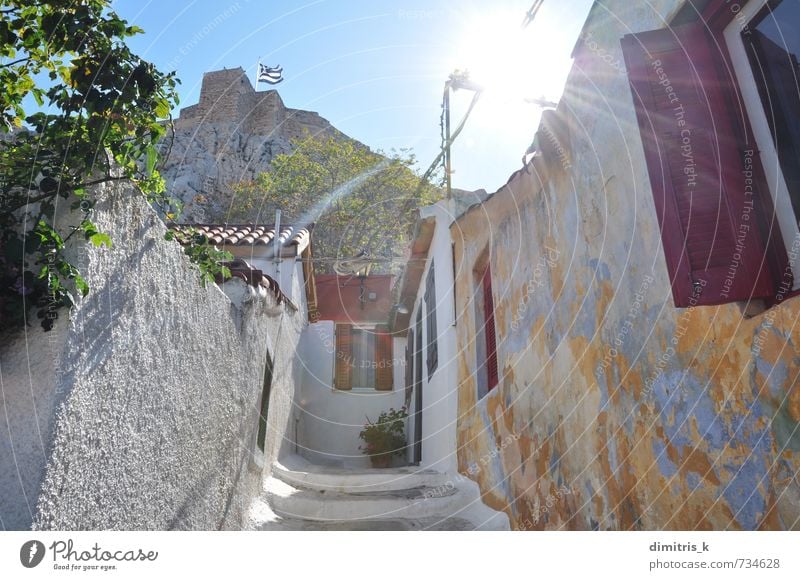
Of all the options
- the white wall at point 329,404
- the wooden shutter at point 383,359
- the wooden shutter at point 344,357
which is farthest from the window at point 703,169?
the wooden shutter at point 383,359

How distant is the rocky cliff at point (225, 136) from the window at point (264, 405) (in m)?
17.5

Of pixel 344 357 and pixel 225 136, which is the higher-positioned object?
pixel 225 136

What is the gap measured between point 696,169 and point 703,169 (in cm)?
3

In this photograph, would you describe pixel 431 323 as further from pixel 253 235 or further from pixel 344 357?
pixel 344 357

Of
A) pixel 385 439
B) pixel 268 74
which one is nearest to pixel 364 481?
pixel 385 439

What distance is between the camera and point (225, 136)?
96.6ft

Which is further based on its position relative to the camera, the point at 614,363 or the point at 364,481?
the point at 364,481

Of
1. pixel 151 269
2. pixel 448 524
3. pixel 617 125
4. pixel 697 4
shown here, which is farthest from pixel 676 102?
pixel 448 524

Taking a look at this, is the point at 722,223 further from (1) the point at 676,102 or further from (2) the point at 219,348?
(2) the point at 219,348

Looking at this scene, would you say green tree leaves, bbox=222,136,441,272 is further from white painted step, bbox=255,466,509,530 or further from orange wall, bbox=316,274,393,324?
white painted step, bbox=255,466,509,530

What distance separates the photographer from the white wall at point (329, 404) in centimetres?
1090

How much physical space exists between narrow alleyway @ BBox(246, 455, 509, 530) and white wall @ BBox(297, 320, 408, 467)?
4.21 m
